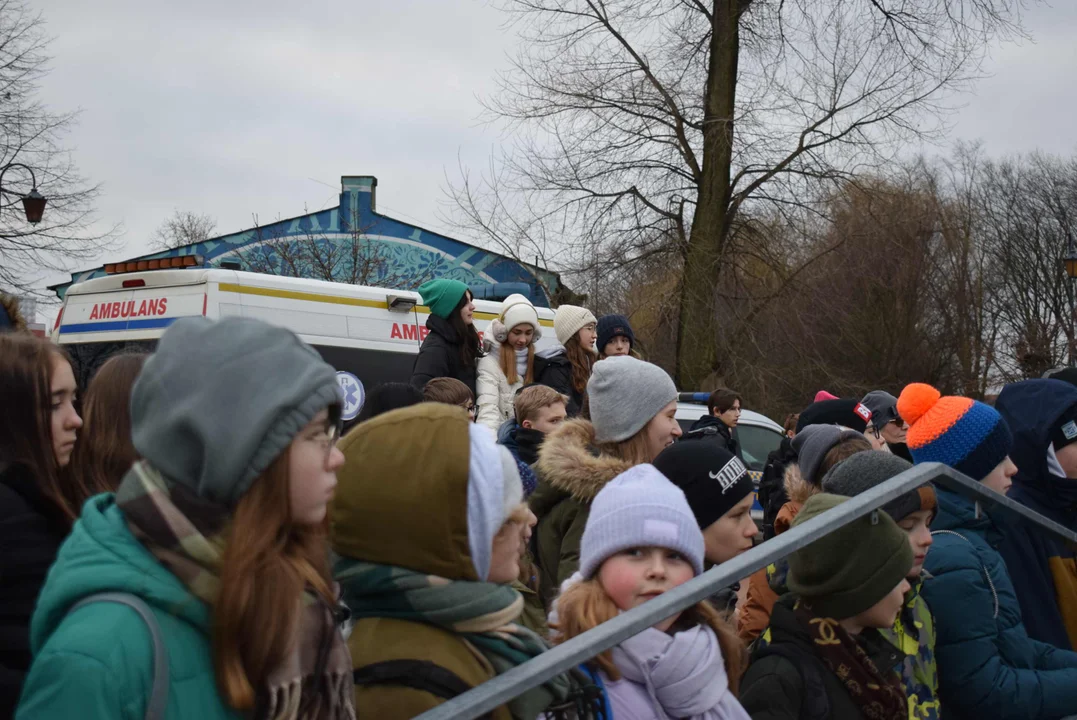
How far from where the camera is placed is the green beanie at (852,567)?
2.83 metres

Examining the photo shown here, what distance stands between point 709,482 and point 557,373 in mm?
3363

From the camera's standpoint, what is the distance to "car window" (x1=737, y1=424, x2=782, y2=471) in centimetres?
1166

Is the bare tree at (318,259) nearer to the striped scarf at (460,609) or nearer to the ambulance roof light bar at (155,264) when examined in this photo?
the ambulance roof light bar at (155,264)

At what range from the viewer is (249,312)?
7.26 metres

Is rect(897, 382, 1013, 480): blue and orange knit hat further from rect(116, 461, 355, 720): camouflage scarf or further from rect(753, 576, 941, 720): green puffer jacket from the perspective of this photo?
rect(116, 461, 355, 720): camouflage scarf

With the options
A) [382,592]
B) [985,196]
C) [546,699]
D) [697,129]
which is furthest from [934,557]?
[985,196]

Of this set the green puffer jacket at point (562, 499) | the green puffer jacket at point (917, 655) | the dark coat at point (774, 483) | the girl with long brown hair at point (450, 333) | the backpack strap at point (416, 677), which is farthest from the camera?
the girl with long brown hair at point (450, 333)

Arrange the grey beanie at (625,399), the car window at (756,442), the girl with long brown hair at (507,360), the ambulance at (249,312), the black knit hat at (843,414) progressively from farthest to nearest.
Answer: the car window at (756,442) → the ambulance at (249,312) → the girl with long brown hair at (507,360) → the black knit hat at (843,414) → the grey beanie at (625,399)

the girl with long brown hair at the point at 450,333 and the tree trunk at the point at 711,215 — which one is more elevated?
Result: the tree trunk at the point at 711,215

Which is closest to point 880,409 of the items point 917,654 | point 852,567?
point 917,654

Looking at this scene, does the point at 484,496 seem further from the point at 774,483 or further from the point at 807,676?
the point at 774,483

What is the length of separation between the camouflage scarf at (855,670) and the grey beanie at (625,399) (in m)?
1.39

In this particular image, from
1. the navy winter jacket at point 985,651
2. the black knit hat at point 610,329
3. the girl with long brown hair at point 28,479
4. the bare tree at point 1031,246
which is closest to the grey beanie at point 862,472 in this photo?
the navy winter jacket at point 985,651

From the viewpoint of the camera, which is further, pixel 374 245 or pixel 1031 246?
pixel 1031 246
